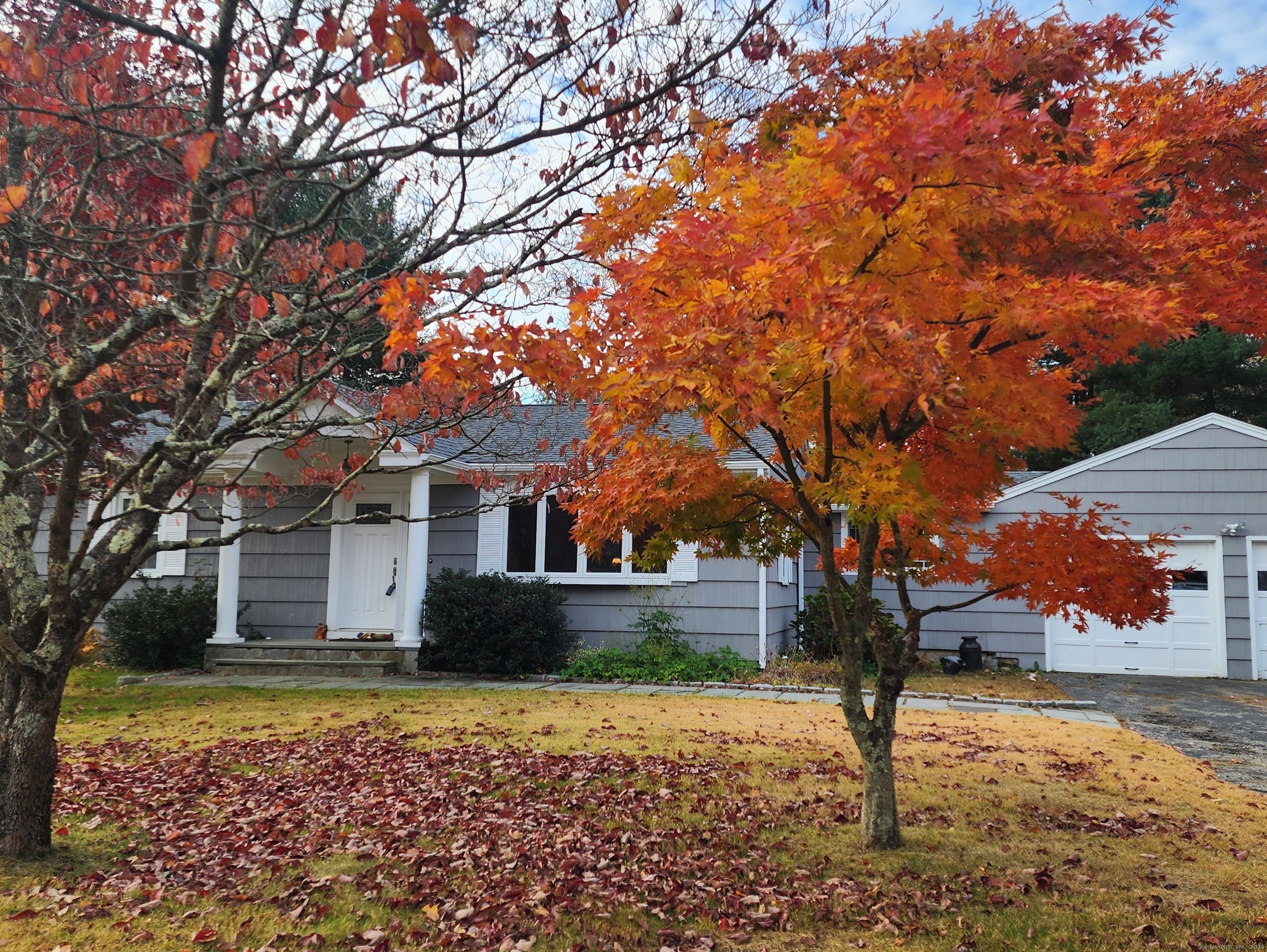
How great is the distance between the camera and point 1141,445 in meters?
13.3

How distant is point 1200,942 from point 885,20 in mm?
4532

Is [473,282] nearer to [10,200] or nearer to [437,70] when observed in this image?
[437,70]

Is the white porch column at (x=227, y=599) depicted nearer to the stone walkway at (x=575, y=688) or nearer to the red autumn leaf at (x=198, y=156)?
the stone walkway at (x=575, y=688)

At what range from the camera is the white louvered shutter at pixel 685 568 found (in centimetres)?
1230

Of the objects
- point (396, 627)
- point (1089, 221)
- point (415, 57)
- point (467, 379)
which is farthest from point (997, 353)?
point (396, 627)

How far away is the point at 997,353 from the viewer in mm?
4230

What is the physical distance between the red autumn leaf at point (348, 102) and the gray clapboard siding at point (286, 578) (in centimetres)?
1096

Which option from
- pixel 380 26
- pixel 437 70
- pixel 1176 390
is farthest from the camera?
pixel 1176 390

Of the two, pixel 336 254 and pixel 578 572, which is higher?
pixel 336 254

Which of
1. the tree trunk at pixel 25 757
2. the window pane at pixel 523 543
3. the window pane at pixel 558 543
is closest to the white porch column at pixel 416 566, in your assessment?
the window pane at pixel 523 543

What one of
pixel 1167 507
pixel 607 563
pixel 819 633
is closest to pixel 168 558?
pixel 607 563

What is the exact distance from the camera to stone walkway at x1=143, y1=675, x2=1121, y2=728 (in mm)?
9555

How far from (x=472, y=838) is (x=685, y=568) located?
7759mm

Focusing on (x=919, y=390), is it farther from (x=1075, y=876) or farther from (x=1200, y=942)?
(x=1075, y=876)
